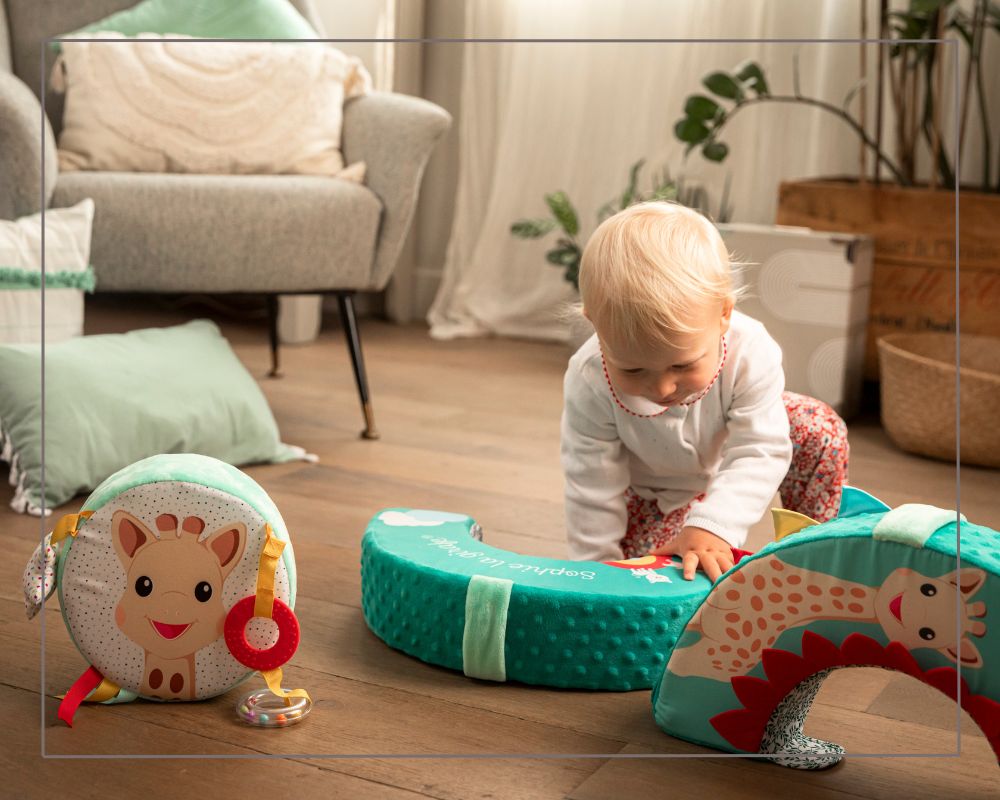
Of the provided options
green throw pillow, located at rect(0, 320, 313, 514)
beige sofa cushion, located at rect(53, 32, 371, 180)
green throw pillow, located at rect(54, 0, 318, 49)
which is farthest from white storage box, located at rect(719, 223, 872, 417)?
green throw pillow, located at rect(54, 0, 318, 49)

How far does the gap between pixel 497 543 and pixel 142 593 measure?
42 cm

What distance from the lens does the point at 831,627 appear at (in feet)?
2.40

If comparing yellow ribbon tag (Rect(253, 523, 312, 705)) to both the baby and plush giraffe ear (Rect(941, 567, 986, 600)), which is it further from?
plush giraffe ear (Rect(941, 567, 986, 600))

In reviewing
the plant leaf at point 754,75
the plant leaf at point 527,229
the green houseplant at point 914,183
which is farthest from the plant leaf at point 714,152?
the plant leaf at point 527,229

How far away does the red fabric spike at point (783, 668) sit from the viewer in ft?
2.46

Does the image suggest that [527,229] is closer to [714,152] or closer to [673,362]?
[714,152]

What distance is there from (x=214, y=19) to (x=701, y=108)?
31.4 inches

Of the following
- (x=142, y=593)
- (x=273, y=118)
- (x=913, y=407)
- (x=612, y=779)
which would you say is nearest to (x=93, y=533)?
(x=142, y=593)

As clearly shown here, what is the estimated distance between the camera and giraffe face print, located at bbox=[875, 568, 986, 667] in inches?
27.2

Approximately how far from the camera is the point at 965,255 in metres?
1.84

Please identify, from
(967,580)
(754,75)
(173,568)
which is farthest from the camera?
(754,75)

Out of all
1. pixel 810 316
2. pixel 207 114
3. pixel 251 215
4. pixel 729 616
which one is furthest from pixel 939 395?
pixel 207 114

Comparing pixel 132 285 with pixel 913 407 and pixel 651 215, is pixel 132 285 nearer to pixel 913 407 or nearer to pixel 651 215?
pixel 651 215

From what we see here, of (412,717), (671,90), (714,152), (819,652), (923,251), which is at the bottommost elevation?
(412,717)
